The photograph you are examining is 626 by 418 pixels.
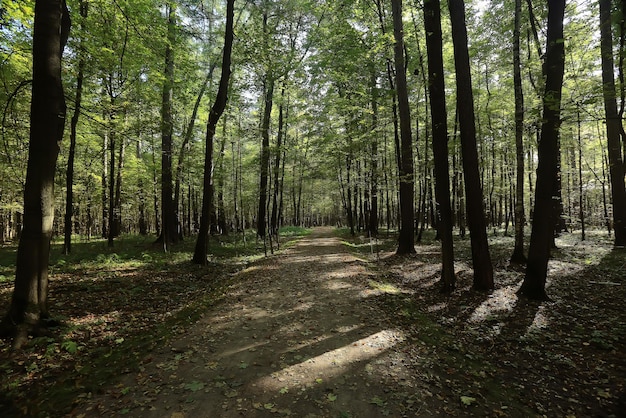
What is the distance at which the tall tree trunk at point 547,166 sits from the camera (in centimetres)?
717

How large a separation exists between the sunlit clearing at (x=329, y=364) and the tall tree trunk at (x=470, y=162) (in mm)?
3946

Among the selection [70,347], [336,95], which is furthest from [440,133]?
[336,95]

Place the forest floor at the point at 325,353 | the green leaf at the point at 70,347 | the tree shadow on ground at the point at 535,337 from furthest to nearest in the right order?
the green leaf at the point at 70,347 → the tree shadow on ground at the point at 535,337 → the forest floor at the point at 325,353

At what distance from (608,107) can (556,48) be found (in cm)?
1079

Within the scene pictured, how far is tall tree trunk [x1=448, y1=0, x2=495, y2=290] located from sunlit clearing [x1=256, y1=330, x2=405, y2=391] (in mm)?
3946

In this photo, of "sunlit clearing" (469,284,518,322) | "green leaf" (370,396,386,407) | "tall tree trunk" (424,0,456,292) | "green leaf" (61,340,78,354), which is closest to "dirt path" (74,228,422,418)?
"green leaf" (370,396,386,407)

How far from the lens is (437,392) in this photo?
13.8ft

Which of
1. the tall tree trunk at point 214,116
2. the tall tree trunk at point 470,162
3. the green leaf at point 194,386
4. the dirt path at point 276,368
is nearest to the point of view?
the dirt path at point 276,368

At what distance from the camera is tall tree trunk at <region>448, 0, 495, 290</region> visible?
334 inches

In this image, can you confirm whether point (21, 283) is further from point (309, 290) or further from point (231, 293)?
point (309, 290)

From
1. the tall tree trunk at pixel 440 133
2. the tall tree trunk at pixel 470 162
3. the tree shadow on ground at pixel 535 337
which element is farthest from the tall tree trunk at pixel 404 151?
the tall tree trunk at pixel 470 162

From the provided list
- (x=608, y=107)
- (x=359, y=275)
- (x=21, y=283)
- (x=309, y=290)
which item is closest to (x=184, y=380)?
(x=21, y=283)

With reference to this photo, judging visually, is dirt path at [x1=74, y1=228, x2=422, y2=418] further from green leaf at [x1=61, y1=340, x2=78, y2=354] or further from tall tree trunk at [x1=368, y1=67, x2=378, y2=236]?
tall tree trunk at [x1=368, y1=67, x2=378, y2=236]

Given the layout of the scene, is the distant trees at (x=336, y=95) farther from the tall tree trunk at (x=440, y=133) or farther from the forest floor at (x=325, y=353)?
the forest floor at (x=325, y=353)
